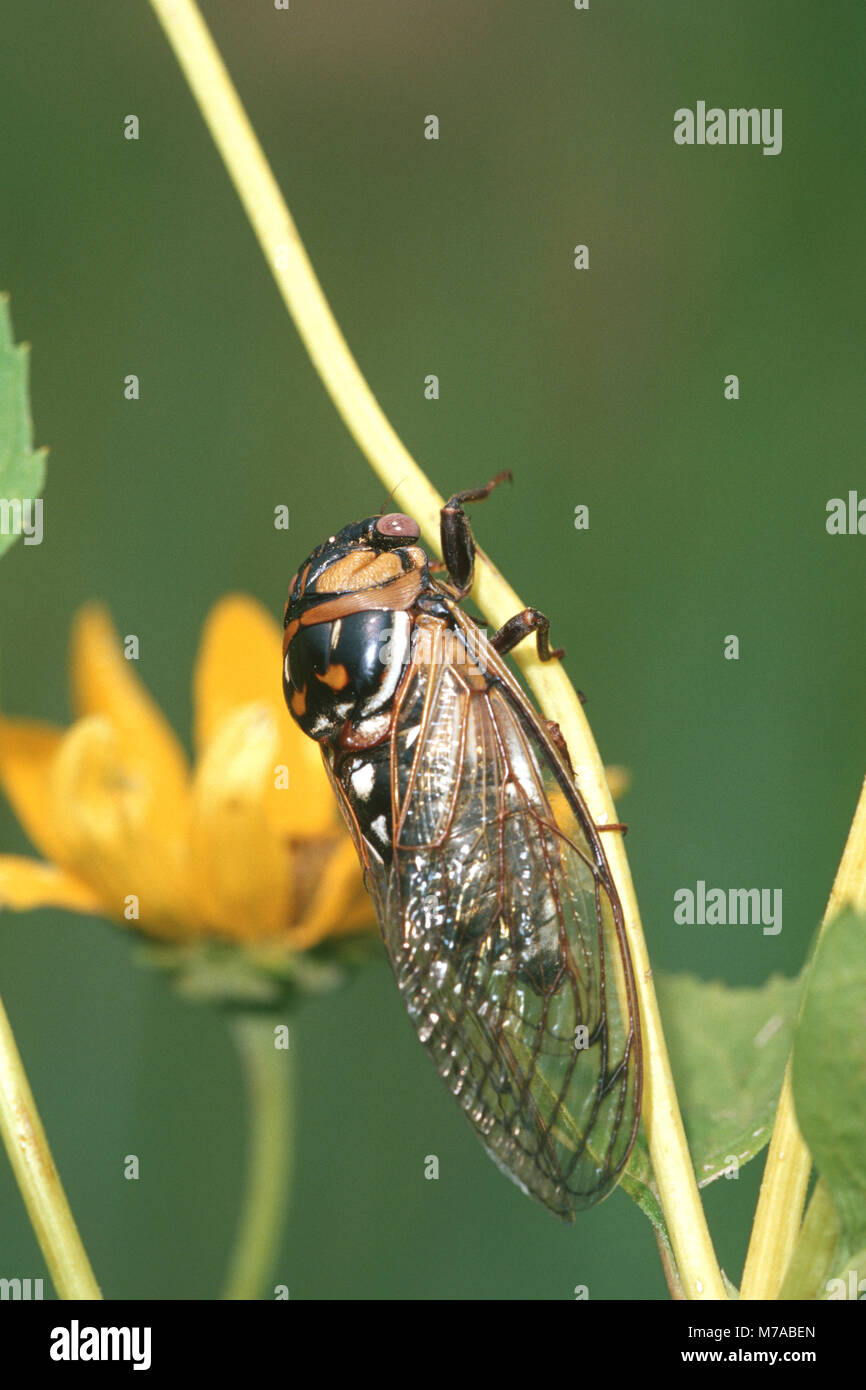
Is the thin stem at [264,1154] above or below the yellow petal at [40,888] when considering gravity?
below

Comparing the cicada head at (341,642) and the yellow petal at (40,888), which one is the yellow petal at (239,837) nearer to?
the yellow petal at (40,888)

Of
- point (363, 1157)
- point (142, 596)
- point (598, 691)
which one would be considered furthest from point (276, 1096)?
point (142, 596)

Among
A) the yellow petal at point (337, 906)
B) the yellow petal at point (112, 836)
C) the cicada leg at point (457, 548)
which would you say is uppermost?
the cicada leg at point (457, 548)

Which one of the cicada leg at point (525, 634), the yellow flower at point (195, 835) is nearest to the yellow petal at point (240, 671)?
the yellow flower at point (195, 835)

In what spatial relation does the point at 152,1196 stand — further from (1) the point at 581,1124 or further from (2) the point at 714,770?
(1) the point at 581,1124

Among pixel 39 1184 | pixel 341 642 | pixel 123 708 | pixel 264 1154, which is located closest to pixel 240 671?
pixel 123 708

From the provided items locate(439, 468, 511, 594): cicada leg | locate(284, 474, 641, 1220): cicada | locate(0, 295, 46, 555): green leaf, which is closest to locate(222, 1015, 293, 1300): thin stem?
locate(284, 474, 641, 1220): cicada

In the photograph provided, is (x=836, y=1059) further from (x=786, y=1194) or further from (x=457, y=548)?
(x=457, y=548)
